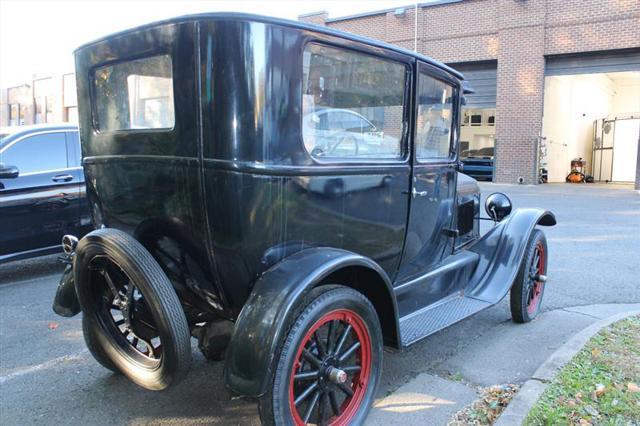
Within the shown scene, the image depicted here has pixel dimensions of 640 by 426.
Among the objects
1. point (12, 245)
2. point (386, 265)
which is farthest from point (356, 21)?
point (386, 265)

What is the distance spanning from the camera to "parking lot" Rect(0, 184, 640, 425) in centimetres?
285

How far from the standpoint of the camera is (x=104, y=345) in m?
2.83

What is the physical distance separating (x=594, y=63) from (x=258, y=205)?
16.8 meters

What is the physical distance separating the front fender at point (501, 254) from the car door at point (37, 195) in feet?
14.1

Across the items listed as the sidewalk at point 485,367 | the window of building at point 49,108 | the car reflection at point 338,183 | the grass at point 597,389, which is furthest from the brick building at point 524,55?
the window of building at point 49,108

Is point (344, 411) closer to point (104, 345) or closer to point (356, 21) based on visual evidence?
point (104, 345)

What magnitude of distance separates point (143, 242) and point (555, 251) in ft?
19.5

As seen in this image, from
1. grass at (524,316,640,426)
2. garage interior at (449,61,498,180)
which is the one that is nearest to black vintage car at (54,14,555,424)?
grass at (524,316,640,426)

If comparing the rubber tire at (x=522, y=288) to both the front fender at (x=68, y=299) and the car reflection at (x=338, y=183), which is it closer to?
the car reflection at (x=338, y=183)

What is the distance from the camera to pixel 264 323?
212 cm

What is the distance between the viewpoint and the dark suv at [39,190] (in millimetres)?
5246

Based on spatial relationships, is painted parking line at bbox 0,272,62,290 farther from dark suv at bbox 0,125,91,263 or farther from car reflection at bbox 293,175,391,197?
car reflection at bbox 293,175,391,197

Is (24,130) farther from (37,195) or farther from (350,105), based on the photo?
(350,105)

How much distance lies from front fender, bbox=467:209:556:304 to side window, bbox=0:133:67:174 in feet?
14.8
